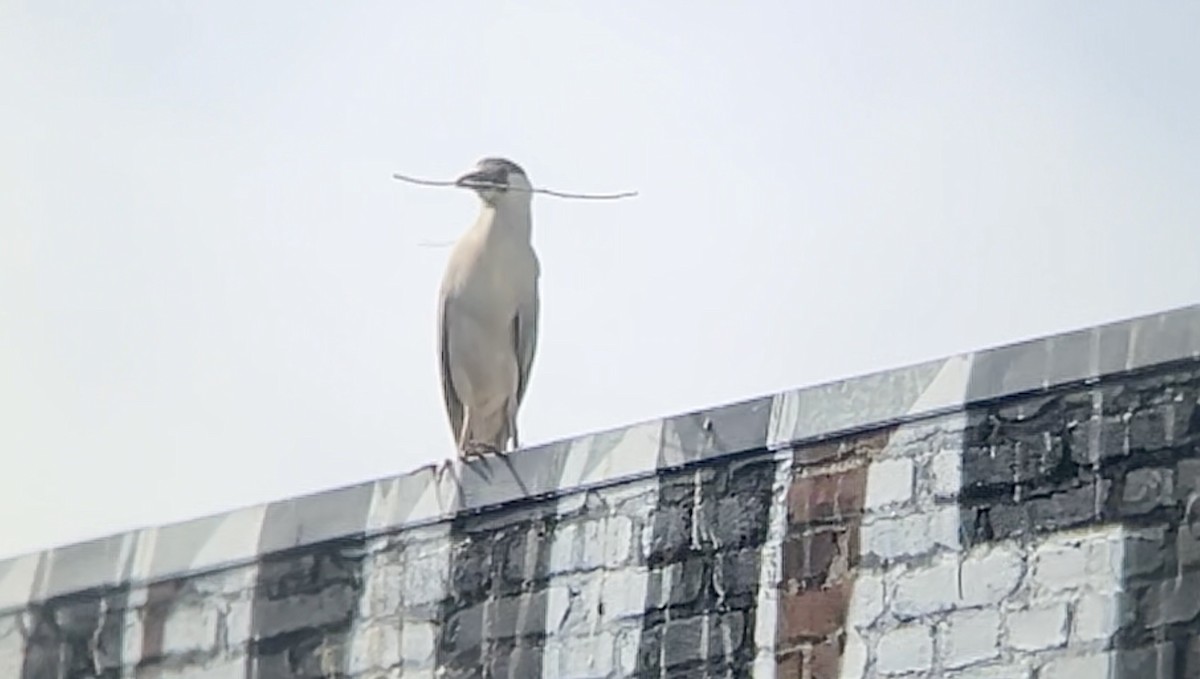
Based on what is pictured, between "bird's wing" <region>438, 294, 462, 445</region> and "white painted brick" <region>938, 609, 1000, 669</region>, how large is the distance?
11.3ft

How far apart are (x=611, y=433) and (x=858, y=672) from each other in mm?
1038

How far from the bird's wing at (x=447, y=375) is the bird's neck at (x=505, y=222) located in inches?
11.9

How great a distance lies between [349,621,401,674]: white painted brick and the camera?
7.59 metres

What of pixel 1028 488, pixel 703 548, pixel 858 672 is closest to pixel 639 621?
pixel 703 548

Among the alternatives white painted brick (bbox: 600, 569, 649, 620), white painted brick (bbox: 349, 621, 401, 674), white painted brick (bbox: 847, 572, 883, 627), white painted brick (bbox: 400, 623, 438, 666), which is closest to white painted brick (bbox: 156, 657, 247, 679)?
white painted brick (bbox: 349, 621, 401, 674)

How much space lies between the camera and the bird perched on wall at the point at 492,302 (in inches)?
373

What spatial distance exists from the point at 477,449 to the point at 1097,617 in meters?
2.98

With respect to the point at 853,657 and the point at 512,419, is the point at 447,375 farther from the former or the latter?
the point at 853,657

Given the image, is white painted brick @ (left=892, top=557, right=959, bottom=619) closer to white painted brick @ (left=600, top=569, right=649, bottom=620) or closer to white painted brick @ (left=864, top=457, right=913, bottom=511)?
white painted brick @ (left=864, top=457, right=913, bottom=511)

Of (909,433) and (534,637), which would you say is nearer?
(909,433)

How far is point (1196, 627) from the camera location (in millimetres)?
6129

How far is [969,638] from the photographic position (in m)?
6.46

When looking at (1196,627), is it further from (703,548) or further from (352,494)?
(352,494)

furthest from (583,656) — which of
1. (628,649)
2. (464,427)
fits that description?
(464,427)
